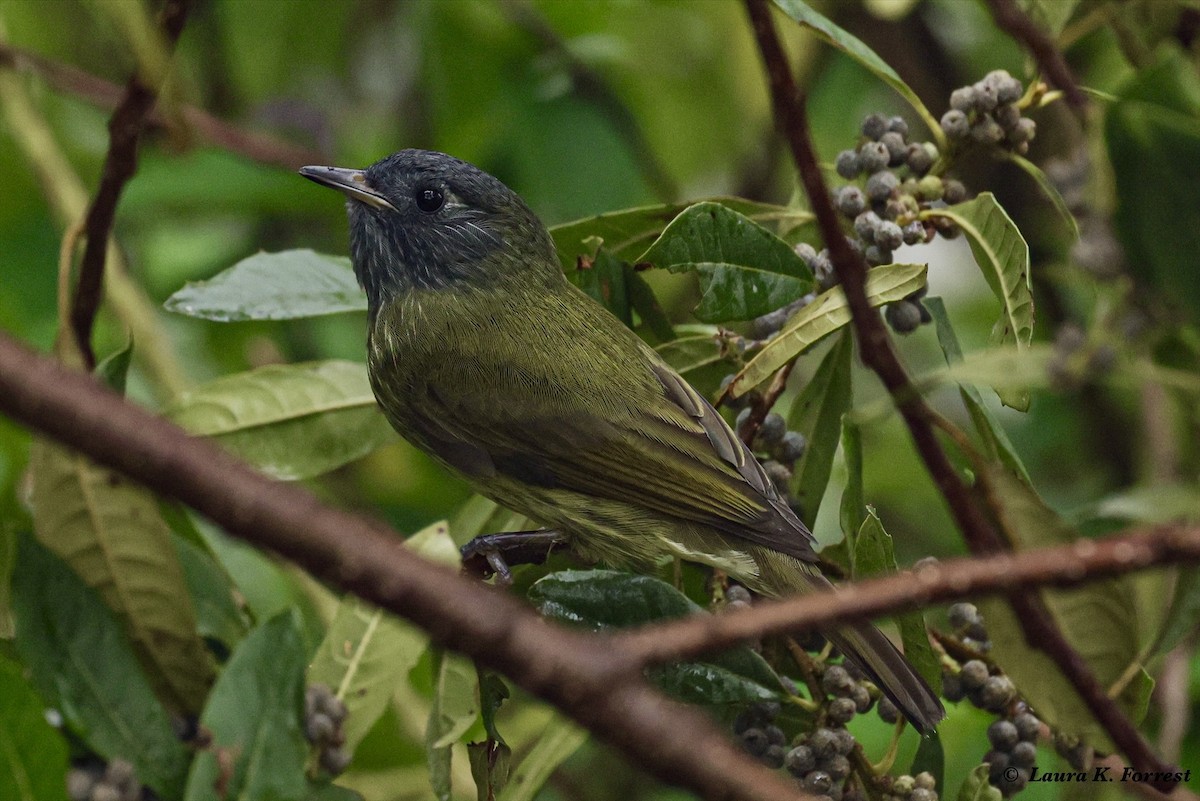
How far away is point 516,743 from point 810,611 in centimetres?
244

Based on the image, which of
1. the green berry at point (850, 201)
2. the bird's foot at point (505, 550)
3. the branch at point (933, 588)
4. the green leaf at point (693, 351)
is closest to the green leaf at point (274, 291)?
the bird's foot at point (505, 550)

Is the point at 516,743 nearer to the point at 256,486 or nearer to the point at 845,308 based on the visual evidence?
the point at 845,308

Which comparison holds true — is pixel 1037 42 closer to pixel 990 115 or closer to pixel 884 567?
pixel 990 115

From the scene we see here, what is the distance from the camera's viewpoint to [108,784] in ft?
5.84

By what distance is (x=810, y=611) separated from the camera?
3.64ft

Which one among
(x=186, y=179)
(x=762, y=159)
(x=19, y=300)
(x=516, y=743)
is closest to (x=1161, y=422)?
(x=762, y=159)

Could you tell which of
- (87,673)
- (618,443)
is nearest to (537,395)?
(618,443)

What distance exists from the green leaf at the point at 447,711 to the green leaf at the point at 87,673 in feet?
1.53

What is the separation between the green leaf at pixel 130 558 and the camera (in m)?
2.02

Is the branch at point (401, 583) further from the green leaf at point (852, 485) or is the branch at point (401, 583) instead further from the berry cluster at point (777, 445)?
the berry cluster at point (777, 445)

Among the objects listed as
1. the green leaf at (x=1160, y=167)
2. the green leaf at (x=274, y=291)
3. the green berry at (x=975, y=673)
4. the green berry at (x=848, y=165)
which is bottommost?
the green berry at (x=975, y=673)

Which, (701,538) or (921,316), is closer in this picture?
(921,316)

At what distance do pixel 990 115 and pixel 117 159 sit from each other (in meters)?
1.63

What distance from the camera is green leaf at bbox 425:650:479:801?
2.16m
